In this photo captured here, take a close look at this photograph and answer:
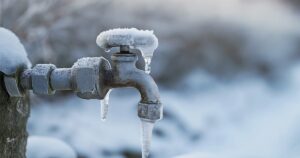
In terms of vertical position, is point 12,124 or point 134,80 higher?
point 134,80

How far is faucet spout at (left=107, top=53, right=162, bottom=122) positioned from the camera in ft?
4.08

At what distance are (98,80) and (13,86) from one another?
27cm

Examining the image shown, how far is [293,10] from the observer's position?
18.9 feet

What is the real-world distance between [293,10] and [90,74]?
5.07m

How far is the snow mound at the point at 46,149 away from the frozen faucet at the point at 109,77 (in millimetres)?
1399

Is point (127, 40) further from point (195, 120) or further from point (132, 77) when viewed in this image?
point (195, 120)

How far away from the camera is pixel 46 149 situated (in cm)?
266

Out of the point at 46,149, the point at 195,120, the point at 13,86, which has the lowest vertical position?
the point at 195,120

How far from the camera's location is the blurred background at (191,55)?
18.6ft

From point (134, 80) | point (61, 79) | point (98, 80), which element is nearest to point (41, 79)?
point (61, 79)

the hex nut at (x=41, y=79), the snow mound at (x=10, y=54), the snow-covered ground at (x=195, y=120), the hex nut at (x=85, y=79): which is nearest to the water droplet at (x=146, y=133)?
the hex nut at (x=85, y=79)

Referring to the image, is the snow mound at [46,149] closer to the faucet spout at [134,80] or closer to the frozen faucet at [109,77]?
the frozen faucet at [109,77]

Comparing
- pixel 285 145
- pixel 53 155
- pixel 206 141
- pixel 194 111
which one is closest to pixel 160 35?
pixel 194 111

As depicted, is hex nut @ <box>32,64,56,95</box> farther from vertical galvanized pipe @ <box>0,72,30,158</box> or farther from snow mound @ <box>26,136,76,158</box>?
snow mound @ <box>26,136,76,158</box>
